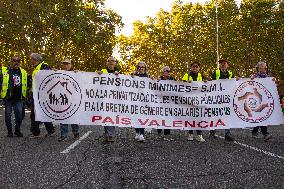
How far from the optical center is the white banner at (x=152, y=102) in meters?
9.13

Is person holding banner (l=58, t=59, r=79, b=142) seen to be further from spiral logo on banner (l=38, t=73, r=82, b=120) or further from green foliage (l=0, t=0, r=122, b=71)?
green foliage (l=0, t=0, r=122, b=71)

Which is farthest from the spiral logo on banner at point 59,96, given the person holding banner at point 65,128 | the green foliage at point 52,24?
the green foliage at point 52,24

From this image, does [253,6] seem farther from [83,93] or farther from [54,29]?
[83,93]

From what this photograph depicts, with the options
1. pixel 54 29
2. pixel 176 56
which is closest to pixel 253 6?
pixel 176 56

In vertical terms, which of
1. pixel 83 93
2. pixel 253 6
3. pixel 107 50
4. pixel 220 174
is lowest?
pixel 220 174

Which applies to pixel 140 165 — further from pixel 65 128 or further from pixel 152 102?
pixel 65 128

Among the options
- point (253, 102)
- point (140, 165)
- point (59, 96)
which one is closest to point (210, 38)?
point (253, 102)

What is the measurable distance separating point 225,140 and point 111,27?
84.3 feet

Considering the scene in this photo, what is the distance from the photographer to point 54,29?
30859mm

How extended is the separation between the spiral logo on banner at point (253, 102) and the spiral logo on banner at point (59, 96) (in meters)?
3.53

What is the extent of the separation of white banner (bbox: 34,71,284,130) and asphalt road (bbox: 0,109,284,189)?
1.70ft

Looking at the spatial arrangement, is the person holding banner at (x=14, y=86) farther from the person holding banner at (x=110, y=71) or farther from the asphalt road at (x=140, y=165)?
the person holding banner at (x=110, y=71)

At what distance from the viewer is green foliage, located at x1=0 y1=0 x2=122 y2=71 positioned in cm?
2809

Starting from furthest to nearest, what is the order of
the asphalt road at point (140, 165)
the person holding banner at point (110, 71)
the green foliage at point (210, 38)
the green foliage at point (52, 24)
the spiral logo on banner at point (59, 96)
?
1. the green foliage at point (210, 38)
2. the green foliage at point (52, 24)
3. the person holding banner at point (110, 71)
4. the spiral logo on banner at point (59, 96)
5. the asphalt road at point (140, 165)
